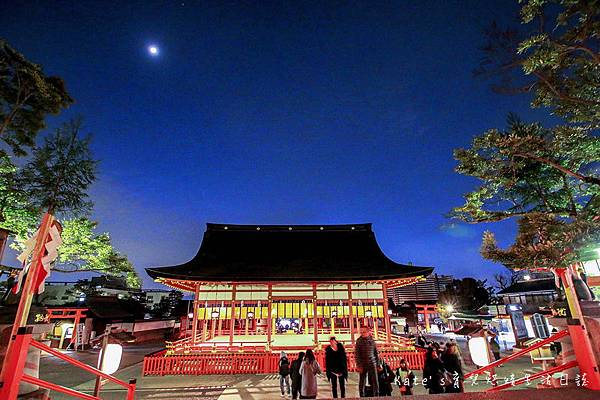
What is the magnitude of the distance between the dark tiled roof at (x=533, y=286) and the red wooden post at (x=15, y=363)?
1516 inches

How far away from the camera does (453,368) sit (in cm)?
623

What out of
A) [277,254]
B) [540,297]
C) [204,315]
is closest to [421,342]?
[277,254]

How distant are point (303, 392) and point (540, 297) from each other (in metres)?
34.3

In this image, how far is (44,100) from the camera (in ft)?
35.0

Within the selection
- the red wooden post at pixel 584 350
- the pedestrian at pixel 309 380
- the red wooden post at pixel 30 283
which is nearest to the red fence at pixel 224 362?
the pedestrian at pixel 309 380

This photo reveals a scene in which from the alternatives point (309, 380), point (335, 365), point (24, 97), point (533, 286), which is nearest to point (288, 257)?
point (335, 365)

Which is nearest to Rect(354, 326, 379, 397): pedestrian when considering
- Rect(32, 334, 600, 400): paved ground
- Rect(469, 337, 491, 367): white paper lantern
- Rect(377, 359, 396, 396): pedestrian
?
Rect(377, 359, 396, 396): pedestrian

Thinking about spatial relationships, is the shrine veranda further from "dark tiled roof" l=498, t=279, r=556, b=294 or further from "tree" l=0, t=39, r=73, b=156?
"dark tiled roof" l=498, t=279, r=556, b=294

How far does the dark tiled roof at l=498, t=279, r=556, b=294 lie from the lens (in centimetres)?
2875

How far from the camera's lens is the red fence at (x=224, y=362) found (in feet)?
40.2

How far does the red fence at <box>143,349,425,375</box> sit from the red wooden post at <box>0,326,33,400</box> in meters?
11.1

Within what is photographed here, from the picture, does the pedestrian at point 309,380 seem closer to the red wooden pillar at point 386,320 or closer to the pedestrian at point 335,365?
the pedestrian at point 335,365

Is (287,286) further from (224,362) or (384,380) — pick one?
(384,380)

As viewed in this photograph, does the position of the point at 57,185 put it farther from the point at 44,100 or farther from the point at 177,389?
the point at 177,389
